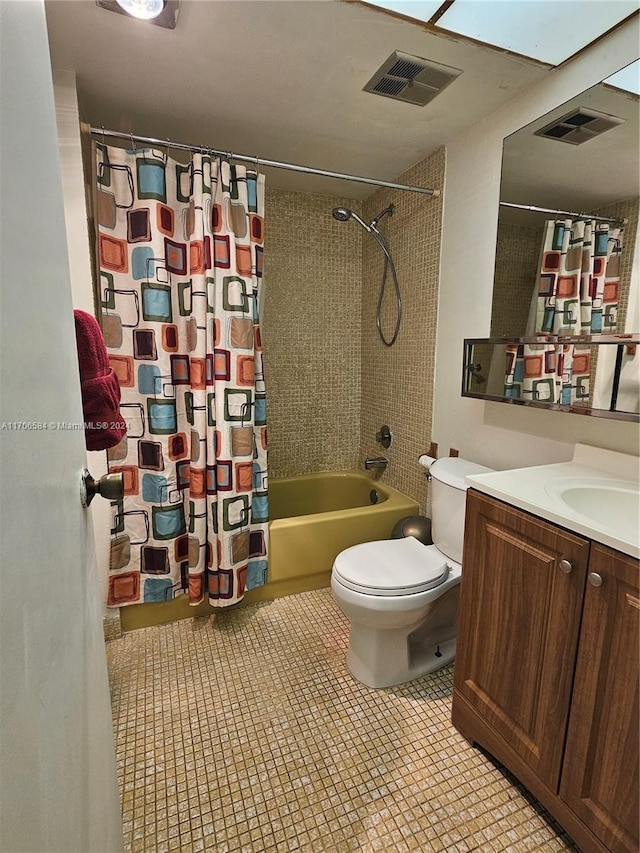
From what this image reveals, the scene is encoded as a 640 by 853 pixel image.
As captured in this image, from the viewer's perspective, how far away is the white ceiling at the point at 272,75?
4.15 feet

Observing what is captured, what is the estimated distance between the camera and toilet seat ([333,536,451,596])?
1.49 metres

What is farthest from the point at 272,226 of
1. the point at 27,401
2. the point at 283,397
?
the point at 27,401

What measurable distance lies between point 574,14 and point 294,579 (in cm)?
244

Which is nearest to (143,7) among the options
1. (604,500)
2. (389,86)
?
(389,86)

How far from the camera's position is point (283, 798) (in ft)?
3.95

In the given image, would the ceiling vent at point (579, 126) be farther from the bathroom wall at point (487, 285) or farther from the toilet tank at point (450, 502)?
the toilet tank at point (450, 502)

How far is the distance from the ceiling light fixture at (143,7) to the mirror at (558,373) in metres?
1.51

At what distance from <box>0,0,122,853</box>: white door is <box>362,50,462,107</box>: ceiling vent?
121 centimetres

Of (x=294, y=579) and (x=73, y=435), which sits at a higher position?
A: (x=73, y=435)

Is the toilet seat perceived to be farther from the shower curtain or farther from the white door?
the white door

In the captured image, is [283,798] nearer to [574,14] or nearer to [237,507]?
[237,507]

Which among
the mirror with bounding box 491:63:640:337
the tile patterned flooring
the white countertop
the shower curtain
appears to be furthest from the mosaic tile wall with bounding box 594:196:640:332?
the tile patterned flooring

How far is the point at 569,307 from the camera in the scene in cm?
144

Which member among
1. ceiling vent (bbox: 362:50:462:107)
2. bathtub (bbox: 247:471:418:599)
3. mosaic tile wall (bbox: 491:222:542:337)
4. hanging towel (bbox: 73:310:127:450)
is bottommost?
bathtub (bbox: 247:471:418:599)
